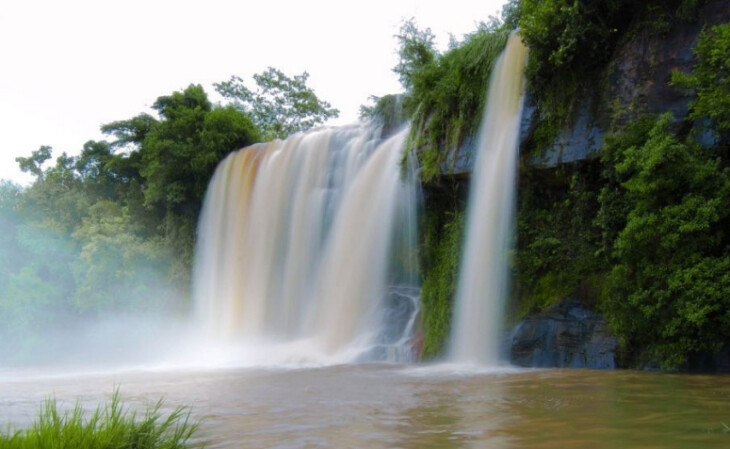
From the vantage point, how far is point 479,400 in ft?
23.0

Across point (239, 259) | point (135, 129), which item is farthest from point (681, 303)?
point (135, 129)

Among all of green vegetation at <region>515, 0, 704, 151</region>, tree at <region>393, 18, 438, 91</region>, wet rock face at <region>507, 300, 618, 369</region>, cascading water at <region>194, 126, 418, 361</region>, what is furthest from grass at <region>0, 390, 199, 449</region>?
tree at <region>393, 18, 438, 91</region>

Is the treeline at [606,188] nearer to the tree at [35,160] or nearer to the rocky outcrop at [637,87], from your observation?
the rocky outcrop at [637,87]

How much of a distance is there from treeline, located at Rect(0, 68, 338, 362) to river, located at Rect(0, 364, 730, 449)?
42.5 ft

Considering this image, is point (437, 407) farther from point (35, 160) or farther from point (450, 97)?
point (35, 160)

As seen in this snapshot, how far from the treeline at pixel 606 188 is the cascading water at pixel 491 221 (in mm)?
275

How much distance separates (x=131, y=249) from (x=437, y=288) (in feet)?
48.7

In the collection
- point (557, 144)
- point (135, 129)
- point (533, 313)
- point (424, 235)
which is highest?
point (135, 129)

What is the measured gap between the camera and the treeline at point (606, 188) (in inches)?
357

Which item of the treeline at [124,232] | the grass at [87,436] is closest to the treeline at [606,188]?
the grass at [87,436]

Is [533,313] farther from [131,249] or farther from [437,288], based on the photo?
[131,249]

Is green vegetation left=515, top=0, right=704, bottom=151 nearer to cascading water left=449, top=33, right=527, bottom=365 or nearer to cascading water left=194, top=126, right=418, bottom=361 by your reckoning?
cascading water left=449, top=33, right=527, bottom=365

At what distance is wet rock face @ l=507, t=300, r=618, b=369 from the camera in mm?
10438

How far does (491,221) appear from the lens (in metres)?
12.1
